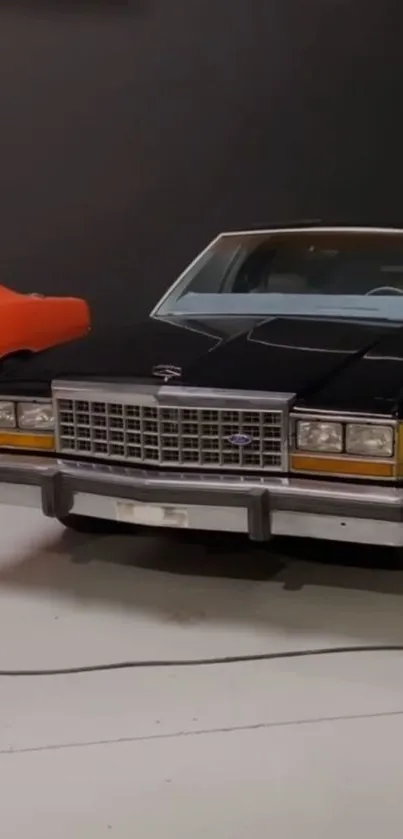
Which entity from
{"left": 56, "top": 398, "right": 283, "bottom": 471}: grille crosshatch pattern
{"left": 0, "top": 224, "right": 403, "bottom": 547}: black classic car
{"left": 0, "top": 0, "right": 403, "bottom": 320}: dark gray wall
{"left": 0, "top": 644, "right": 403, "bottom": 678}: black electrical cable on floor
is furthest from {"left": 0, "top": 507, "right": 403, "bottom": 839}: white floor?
{"left": 0, "top": 0, "right": 403, "bottom": 320}: dark gray wall

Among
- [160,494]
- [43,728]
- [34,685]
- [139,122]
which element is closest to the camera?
[43,728]

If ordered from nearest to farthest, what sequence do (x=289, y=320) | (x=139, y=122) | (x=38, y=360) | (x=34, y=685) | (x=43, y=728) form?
(x=43, y=728)
(x=34, y=685)
(x=38, y=360)
(x=289, y=320)
(x=139, y=122)

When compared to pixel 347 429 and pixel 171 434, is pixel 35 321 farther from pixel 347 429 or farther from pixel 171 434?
pixel 347 429

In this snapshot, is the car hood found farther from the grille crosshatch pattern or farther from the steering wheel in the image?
the steering wheel

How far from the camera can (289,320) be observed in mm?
4254

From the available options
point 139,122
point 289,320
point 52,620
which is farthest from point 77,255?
point 52,620

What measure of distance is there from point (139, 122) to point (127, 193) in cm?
52

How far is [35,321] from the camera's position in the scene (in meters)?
4.87

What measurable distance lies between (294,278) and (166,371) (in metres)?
1.32

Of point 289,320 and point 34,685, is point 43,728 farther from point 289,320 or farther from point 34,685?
point 289,320

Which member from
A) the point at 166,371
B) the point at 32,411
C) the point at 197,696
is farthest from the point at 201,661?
the point at 32,411

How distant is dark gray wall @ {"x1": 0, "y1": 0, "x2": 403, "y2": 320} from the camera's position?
7035 mm

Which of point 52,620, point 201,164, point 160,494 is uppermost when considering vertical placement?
point 201,164

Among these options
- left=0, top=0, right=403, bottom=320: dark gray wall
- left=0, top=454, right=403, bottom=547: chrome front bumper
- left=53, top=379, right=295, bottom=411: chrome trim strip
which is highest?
left=0, top=0, right=403, bottom=320: dark gray wall
